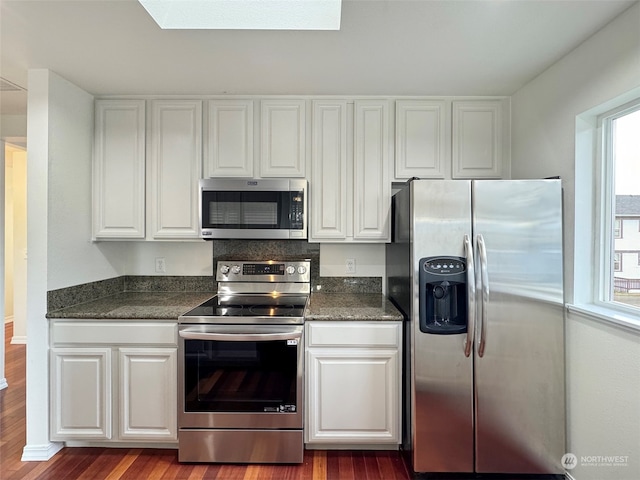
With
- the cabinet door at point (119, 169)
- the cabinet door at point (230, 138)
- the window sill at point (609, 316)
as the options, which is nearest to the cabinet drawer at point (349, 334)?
the window sill at point (609, 316)

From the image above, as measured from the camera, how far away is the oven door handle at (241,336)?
1982 millimetres

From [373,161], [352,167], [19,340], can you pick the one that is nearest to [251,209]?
[352,167]

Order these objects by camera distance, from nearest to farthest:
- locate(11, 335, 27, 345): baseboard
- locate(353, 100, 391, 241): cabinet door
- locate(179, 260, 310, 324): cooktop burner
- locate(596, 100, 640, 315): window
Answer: locate(596, 100, 640, 315): window → locate(353, 100, 391, 241): cabinet door → locate(179, 260, 310, 324): cooktop burner → locate(11, 335, 27, 345): baseboard

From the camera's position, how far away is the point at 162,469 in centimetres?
198

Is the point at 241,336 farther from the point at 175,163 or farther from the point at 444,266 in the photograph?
the point at 175,163

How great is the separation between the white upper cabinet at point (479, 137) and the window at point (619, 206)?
655 mm

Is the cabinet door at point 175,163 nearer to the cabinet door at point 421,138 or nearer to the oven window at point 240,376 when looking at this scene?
the oven window at point 240,376

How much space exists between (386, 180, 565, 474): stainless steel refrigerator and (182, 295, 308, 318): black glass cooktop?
0.80 metres

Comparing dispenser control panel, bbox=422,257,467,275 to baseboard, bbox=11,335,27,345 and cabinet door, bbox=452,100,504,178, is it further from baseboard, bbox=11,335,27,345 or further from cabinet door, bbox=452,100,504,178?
baseboard, bbox=11,335,27,345

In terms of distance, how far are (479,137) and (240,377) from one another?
2.20 metres

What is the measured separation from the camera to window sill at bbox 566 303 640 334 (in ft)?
4.90

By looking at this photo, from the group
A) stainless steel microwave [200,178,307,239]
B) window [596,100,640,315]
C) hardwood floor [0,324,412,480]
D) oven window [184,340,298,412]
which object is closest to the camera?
window [596,100,640,315]

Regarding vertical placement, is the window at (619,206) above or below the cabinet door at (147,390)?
above

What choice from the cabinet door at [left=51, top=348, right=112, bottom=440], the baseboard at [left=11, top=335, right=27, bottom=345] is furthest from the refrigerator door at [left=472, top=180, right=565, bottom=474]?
the baseboard at [left=11, top=335, right=27, bottom=345]
